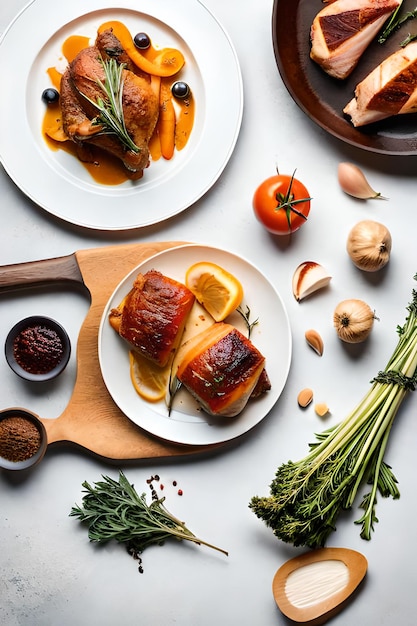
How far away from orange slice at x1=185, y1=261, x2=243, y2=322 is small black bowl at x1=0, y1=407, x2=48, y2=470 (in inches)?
34.0

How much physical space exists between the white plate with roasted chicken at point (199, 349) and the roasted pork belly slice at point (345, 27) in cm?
98

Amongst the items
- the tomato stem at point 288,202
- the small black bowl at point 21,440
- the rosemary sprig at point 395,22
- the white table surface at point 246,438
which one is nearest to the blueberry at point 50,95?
the white table surface at point 246,438

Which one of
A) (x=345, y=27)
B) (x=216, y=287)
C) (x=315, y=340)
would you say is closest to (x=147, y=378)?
(x=216, y=287)

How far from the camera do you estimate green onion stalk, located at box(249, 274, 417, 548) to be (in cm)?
240

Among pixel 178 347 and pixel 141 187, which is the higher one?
pixel 141 187

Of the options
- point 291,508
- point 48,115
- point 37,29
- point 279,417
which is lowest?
point 291,508

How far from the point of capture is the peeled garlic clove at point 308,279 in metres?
2.60

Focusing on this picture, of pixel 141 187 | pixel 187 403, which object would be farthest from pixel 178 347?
pixel 141 187

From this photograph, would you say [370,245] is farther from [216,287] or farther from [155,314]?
[155,314]

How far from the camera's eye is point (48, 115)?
104 inches

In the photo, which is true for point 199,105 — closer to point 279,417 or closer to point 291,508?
point 279,417

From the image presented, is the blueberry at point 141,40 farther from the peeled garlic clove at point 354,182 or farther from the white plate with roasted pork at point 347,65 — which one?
the peeled garlic clove at point 354,182

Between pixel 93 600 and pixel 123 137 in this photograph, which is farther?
pixel 93 600

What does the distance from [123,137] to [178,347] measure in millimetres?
896
